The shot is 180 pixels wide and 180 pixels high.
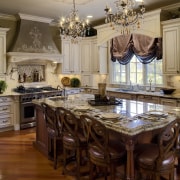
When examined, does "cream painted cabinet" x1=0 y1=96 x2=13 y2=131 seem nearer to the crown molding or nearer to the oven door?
the oven door

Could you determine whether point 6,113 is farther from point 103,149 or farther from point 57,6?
point 103,149

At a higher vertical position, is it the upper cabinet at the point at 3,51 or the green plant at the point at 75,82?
the upper cabinet at the point at 3,51

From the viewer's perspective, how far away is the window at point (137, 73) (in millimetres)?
6094

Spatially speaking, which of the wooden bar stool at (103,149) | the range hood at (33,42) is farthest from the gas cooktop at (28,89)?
the wooden bar stool at (103,149)

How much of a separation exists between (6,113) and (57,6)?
291 cm

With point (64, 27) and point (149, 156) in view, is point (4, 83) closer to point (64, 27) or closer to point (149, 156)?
point (64, 27)

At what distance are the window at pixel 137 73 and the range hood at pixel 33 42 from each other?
74.0 inches

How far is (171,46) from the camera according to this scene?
202 inches

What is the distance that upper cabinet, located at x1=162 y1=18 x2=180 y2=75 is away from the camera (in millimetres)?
5000

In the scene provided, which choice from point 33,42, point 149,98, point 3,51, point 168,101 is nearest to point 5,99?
point 3,51

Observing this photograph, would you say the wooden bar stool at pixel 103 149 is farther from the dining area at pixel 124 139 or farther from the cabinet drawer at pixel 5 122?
the cabinet drawer at pixel 5 122

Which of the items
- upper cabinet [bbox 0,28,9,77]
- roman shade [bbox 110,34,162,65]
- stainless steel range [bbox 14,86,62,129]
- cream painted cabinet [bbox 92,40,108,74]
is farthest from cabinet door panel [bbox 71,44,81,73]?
upper cabinet [bbox 0,28,9,77]

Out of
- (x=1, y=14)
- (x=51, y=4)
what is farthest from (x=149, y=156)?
(x=1, y=14)

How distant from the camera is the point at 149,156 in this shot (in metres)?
2.38
